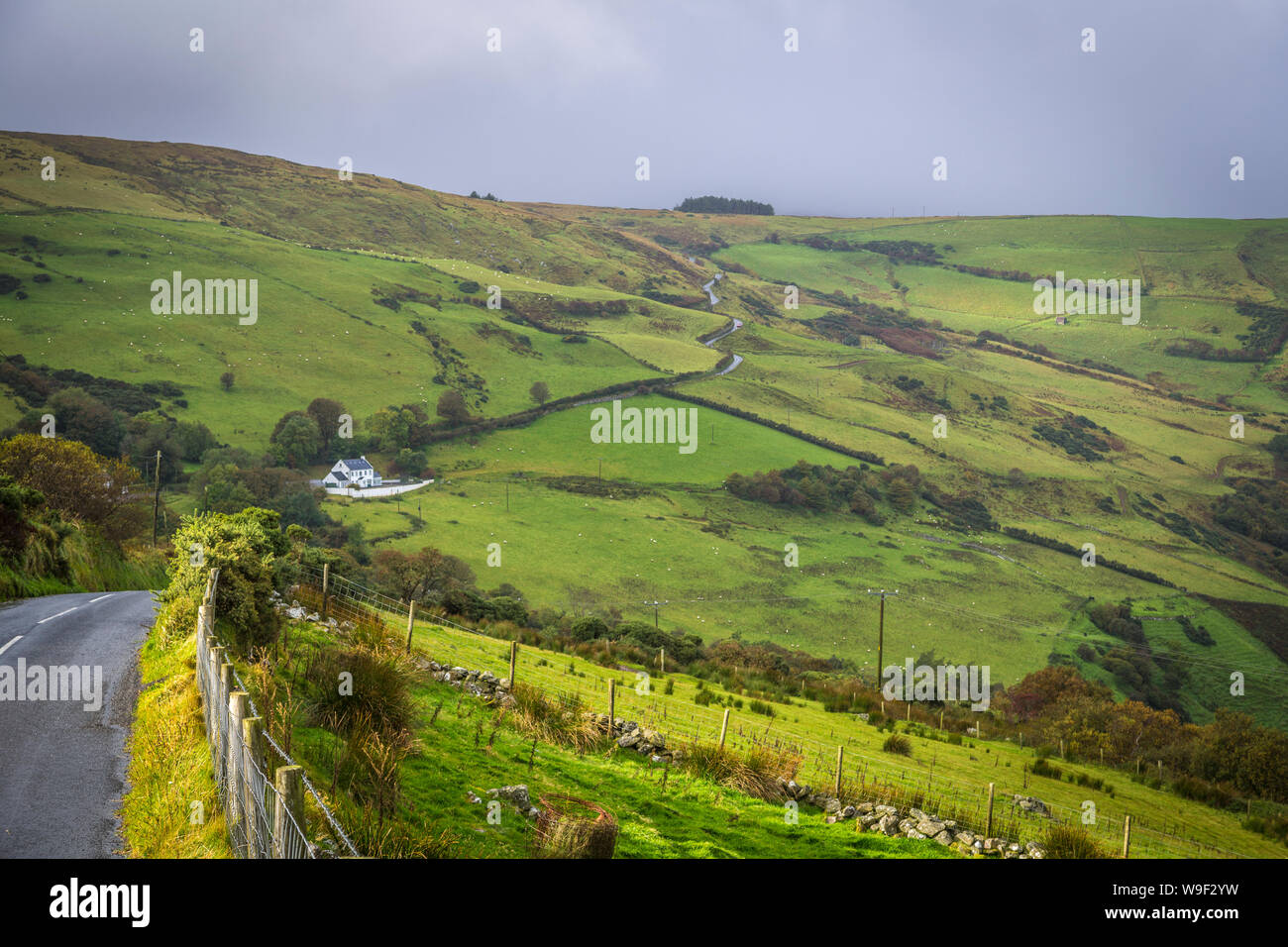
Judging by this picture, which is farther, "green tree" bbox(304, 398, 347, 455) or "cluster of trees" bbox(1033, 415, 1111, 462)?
"cluster of trees" bbox(1033, 415, 1111, 462)

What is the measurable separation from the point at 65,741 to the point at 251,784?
5.63 metres

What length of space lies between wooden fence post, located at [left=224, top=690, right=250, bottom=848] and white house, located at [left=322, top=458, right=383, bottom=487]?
96.5m

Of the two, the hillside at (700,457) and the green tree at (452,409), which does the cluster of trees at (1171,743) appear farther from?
the green tree at (452,409)

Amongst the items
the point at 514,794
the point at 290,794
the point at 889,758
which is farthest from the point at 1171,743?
the point at 290,794

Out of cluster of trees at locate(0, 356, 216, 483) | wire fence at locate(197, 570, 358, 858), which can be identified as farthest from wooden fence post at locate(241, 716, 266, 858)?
cluster of trees at locate(0, 356, 216, 483)

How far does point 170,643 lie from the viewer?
14344 mm

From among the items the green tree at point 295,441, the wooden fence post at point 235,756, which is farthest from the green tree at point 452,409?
the wooden fence post at point 235,756

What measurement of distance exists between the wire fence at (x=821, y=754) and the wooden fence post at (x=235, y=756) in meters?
9.82

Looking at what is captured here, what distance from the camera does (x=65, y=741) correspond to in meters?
10.3

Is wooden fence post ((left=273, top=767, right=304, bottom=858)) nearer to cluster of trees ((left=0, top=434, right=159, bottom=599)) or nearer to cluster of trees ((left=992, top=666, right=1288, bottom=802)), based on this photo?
cluster of trees ((left=0, top=434, right=159, bottom=599))

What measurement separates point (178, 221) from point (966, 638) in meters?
162

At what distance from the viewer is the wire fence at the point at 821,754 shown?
1620 cm

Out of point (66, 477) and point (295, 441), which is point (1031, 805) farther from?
point (295, 441)

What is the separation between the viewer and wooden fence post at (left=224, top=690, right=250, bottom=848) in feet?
22.7
